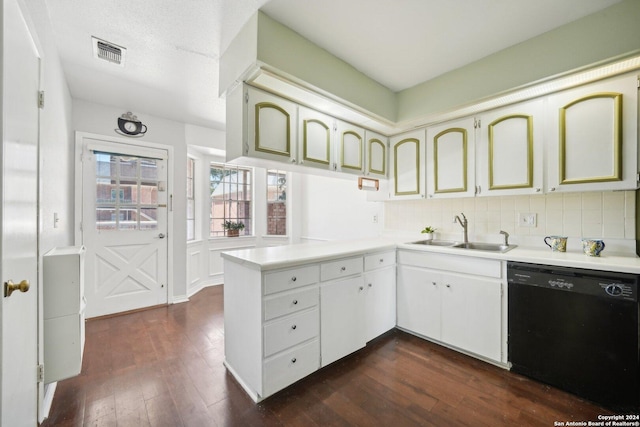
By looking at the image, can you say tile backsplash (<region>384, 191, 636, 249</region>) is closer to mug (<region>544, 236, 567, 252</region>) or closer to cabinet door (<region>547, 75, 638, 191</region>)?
mug (<region>544, 236, 567, 252</region>)

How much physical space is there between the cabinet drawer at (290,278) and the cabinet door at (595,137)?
1974 millimetres

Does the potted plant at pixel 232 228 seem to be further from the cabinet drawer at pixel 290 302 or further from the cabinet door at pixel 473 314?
the cabinet door at pixel 473 314

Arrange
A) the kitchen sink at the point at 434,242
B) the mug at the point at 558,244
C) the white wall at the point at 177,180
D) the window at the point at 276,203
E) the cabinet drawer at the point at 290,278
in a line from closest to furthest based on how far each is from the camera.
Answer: the cabinet drawer at the point at 290,278 < the mug at the point at 558,244 < the kitchen sink at the point at 434,242 < the white wall at the point at 177,180 < the window at the point at 276,203

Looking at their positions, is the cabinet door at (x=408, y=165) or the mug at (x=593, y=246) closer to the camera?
the mug at (x=593, y=246)

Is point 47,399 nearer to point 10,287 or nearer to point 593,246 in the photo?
point 10,287

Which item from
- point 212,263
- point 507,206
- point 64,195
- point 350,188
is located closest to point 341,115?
point 350,188

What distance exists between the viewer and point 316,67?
2.07 meters

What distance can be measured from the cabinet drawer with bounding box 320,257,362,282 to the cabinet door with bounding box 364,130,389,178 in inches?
42.3

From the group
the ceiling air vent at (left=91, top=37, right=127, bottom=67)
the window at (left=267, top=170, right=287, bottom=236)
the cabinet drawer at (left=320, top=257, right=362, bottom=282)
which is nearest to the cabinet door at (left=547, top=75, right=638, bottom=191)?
the cabinet drawer at (left=320, top=257, right=362, bottom=282)

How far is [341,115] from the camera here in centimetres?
252

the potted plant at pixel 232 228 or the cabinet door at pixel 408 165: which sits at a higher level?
the cabinet door at pixel 408 165

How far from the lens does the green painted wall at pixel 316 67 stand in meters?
1.78

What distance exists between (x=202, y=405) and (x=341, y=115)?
2.51 metres

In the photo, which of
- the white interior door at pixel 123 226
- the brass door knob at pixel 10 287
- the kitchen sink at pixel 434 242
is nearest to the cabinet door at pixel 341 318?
the kitchen sink at pixel 434 242
